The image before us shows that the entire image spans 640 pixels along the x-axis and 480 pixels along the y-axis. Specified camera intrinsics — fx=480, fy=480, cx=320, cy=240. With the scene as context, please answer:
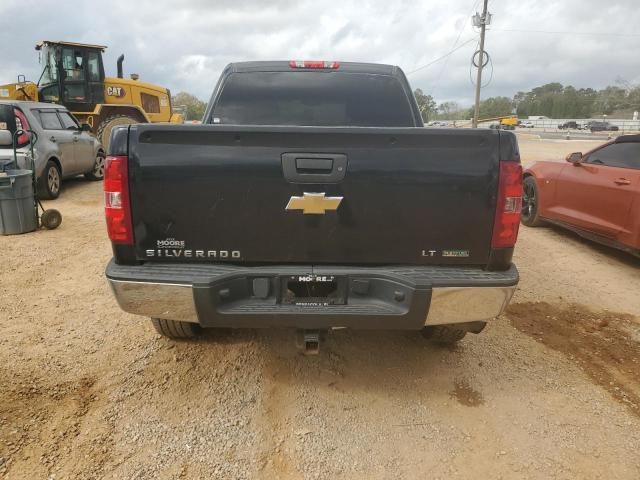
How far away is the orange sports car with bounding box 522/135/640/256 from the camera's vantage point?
17.9 ft

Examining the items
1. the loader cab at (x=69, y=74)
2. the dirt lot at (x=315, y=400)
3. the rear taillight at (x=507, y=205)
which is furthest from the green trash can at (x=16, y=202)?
the loader cab at (x=69, y=74)

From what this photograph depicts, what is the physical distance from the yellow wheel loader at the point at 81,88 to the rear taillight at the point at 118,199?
39.9 feet

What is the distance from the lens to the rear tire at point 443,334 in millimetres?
3391

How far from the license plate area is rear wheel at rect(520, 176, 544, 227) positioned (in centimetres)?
582

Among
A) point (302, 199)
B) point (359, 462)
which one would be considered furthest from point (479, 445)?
point (302, 199)

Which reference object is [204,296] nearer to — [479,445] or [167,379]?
[167,379]

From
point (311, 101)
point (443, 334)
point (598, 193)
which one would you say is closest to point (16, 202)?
point (311, 101)

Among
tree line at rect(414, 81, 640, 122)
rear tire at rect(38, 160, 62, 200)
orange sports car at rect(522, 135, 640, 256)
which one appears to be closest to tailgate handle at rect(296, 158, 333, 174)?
orange sports car at rect(522, 135, 640, 256)

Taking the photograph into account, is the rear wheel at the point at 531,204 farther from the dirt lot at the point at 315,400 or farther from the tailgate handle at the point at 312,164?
the tailgate handle at the point at 312,164

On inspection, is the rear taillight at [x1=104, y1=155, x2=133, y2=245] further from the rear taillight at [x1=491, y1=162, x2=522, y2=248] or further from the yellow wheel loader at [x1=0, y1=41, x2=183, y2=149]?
the yellow wheel loader at [x1=0, y1=41, x2=183, y2=149]

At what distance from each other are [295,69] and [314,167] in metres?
2.00

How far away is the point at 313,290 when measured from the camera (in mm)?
2662

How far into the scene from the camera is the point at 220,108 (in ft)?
13.2

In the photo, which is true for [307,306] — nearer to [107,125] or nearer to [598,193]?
[598,193]
